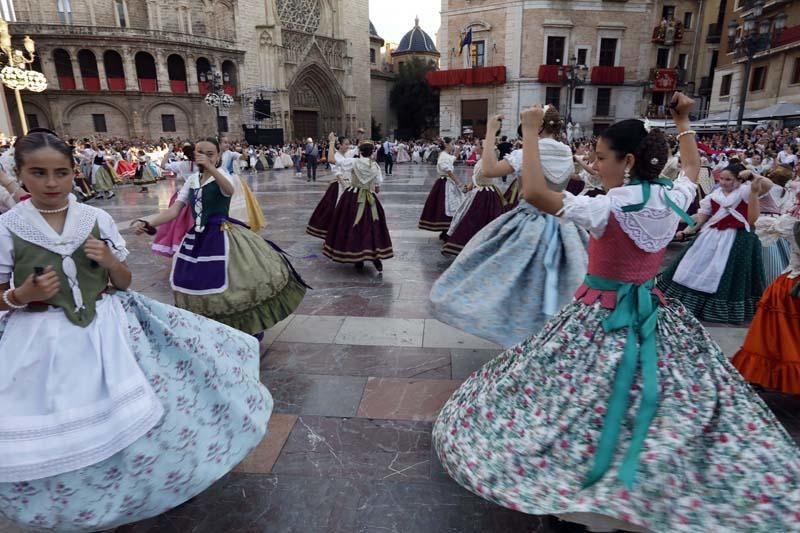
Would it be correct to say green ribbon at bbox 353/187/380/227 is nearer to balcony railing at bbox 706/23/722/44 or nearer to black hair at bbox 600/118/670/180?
black hair at bbox 600/118/670/180

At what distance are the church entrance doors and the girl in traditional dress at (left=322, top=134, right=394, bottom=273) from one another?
34.1 m

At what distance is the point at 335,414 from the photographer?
10.5 feet

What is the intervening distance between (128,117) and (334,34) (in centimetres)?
1720

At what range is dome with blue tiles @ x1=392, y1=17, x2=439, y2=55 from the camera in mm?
53384

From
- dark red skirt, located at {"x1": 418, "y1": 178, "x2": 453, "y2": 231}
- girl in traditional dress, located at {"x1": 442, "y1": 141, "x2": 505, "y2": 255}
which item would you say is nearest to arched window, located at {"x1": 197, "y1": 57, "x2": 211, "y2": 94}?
dark red skirt, located at {"x1": 418, "y1": 178, "x2": 453, "y2": 231}

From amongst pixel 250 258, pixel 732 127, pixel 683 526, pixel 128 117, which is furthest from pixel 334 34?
pixel 683 526

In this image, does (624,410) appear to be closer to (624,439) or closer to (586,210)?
(624,439)

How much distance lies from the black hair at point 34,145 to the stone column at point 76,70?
37540 millimetres

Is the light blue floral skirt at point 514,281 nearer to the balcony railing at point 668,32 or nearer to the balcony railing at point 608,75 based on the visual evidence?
the balcony railing at point 608,75

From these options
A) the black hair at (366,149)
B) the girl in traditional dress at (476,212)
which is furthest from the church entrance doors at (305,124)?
the girl in traditional dress at (476,212)

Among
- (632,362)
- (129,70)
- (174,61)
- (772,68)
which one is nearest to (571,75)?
(772,68)

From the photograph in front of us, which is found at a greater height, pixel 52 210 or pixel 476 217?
pixel 52 210

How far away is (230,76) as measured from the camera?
36.2m

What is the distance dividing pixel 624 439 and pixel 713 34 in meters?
42.2
